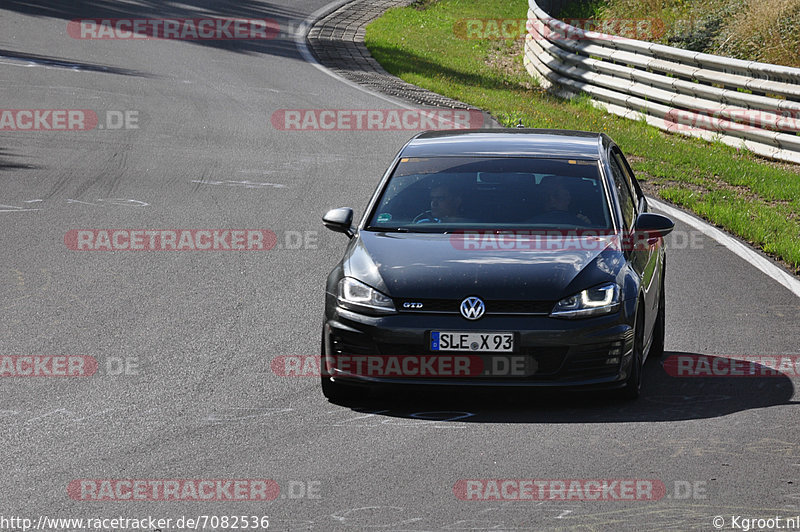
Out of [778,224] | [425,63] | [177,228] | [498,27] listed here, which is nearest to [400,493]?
[177,228]

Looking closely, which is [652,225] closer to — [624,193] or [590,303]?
[624,193]

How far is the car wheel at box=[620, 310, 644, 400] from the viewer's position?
732 cm

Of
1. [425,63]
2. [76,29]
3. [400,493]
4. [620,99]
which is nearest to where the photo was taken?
[400,493]

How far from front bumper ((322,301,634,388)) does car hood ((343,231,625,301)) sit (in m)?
0.16

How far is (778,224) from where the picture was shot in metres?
12.8

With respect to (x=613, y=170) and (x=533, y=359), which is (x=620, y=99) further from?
(x=533, y=359)

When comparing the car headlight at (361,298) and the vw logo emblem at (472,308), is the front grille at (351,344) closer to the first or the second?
the car headlight at (361,298)

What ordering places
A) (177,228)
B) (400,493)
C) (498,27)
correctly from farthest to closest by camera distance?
1. (498,27)
2. (177,228)
3. (400,493)

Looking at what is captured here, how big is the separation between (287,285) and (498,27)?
76.0 ft
